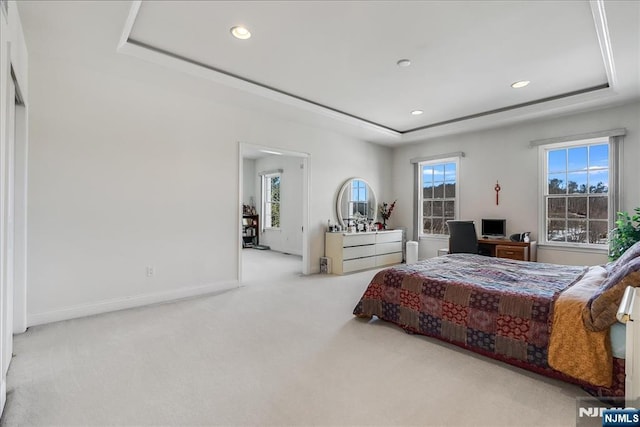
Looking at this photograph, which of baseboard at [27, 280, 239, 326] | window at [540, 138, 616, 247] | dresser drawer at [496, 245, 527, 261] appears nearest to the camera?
baseboard at [27, 280, 239, 326]

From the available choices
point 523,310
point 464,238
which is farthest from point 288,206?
point 523,310

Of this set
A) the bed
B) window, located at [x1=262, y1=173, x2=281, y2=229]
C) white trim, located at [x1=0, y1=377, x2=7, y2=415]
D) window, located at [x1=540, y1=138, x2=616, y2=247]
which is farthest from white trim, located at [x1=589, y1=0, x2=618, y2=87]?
window, located at [x1=262, y1=173, x2=281, y2=229]

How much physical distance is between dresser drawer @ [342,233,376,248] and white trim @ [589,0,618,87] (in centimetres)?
381

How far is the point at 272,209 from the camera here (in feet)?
28.8

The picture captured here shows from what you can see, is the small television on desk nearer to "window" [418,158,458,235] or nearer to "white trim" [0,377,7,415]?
"window" [418,158,458,235]

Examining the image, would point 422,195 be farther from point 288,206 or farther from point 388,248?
point 288,206

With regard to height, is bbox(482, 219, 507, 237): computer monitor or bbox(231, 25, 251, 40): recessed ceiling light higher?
bbox(231, 25, 251, 40): recessed ceiling light

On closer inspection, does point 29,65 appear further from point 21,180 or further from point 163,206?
point 163,206

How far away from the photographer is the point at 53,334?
275 centimetres

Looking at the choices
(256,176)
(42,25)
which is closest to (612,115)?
(42,25)

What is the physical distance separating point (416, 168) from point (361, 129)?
1.72 metres

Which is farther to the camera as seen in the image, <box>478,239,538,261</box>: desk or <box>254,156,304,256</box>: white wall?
<box>254,156,304,256</box>: white wall

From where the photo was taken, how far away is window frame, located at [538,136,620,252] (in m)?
4.21

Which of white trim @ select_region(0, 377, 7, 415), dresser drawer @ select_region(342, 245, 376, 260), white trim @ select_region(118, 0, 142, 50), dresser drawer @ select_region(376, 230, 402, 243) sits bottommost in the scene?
white trim @ select_region(0, 377, 7, 415)
